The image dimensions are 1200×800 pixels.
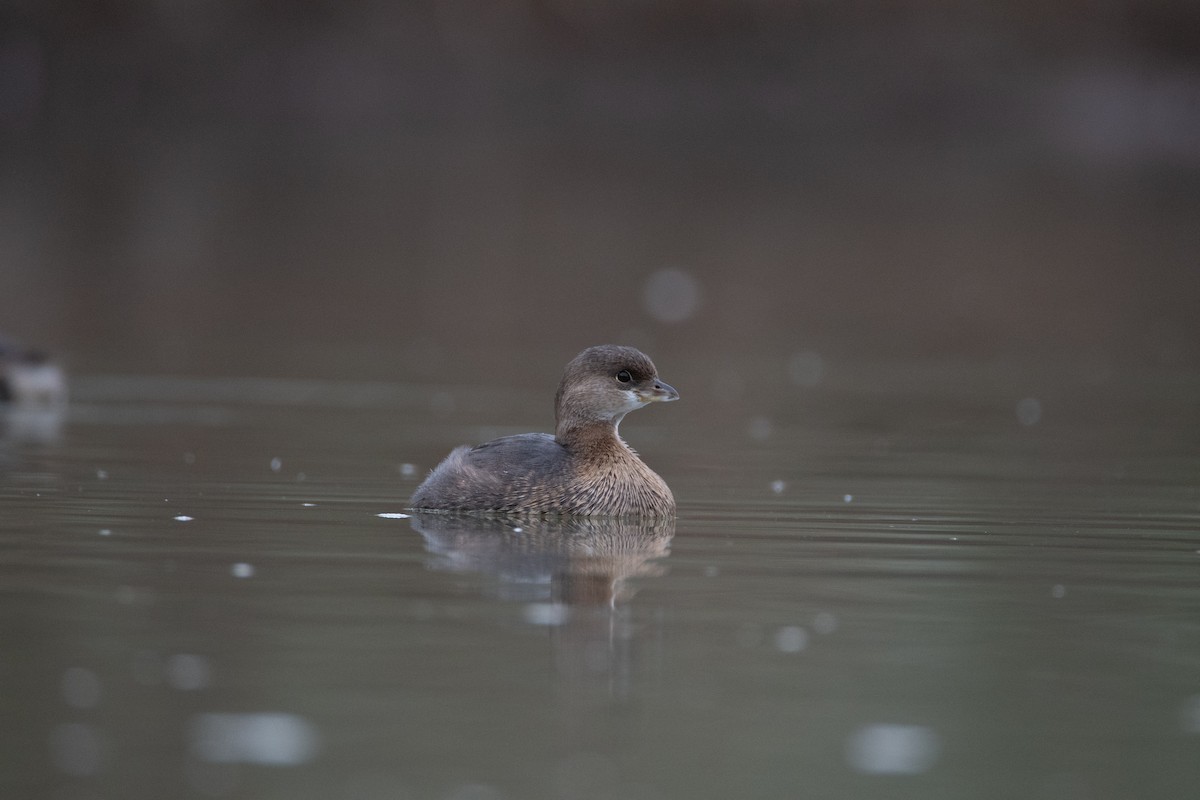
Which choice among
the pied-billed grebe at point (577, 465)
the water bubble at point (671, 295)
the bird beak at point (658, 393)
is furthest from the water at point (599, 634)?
the water bubble at point (671, 295)

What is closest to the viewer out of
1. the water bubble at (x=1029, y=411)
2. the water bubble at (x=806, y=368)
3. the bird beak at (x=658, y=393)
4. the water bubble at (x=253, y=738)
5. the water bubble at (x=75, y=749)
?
the water bubble at (x=75, y=749)

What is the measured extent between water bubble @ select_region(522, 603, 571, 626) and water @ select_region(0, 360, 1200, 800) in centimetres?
3

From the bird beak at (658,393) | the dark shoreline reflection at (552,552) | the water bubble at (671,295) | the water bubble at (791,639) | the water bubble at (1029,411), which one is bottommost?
the water bubble at (791,639)

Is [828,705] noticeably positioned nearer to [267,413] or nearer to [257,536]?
[257,536]

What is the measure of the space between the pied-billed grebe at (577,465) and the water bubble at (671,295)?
18621 millimetres

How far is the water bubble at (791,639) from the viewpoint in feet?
26.1

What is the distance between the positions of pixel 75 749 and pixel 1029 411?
14.2 m

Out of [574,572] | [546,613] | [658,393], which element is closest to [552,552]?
[574,572]

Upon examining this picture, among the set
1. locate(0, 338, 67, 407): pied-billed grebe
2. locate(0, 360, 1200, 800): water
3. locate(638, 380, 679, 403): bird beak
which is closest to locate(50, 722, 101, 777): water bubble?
locate(0, 360, 1200, 800): water

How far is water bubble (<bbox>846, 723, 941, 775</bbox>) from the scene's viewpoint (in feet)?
21.2

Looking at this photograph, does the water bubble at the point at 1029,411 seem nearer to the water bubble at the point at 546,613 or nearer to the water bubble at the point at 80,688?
the water bubble at the point at 546,613

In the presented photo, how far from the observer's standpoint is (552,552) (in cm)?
1027

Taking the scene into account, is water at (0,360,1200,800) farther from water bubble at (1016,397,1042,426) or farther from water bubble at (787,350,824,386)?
water bubble at (787,350,824,386)

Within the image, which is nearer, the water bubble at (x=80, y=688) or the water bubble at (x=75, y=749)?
the water bubble at (x=75, y=749)
